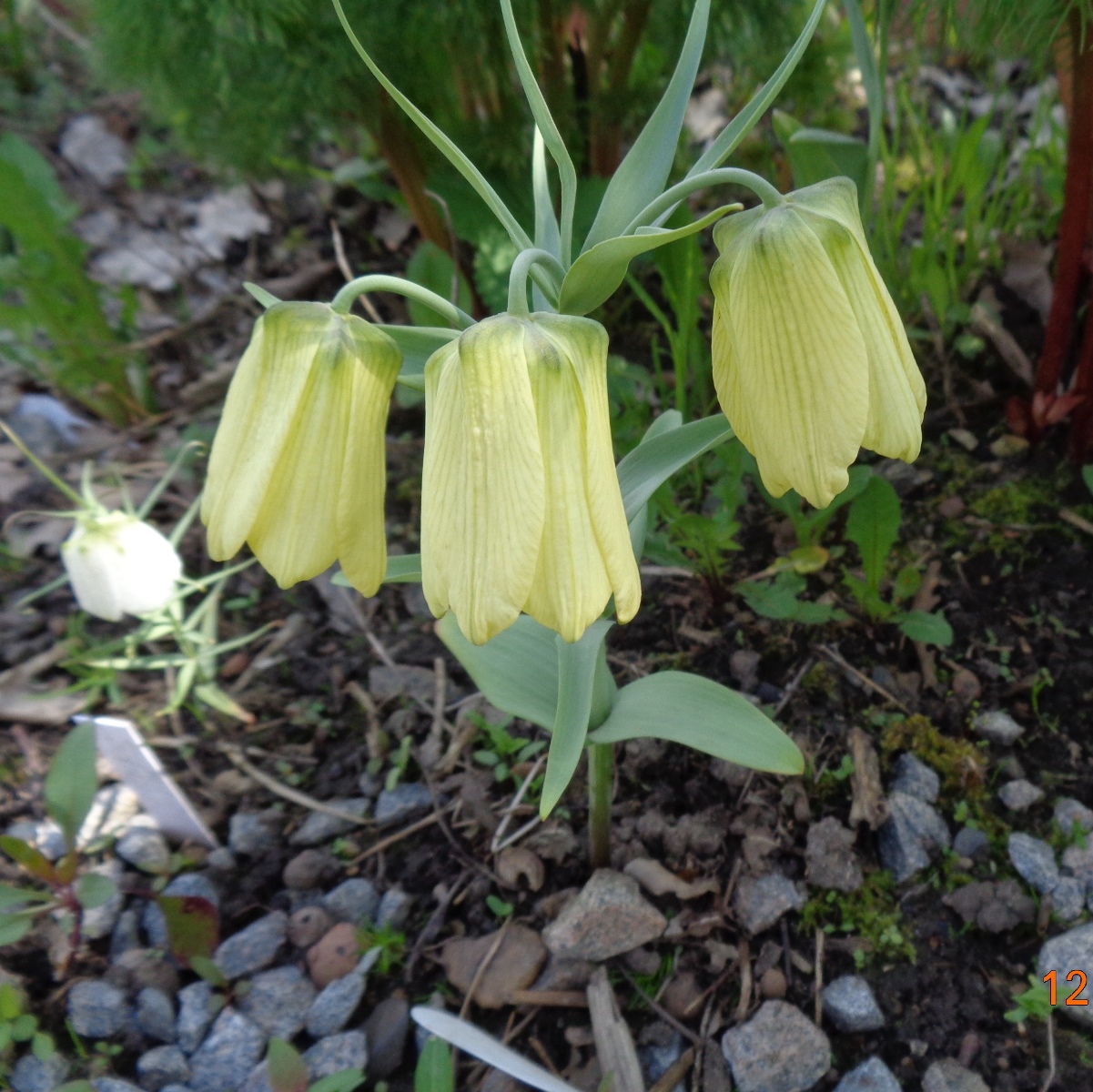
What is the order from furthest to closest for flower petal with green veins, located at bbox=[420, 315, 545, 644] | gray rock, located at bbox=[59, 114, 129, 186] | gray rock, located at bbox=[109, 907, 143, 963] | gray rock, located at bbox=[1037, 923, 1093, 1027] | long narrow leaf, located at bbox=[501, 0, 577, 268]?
gray rock, located at bbox=[59, 114, 129, 186], gray rock, located at bbox=[109, 907, 143, 963], gray rock, located at bbox=[1037, 923, 1093, 1027], long narrow leaf, located at bbox=[501, 0, 577, 268], flower petal with green veins, located at bbox=[420, 315, 545, 644]

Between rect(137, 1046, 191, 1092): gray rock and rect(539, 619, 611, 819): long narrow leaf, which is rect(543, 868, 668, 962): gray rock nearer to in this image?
rect(539, 619, 611, 819): long narrow leaf

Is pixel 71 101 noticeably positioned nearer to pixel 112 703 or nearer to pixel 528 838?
pixel 112 703

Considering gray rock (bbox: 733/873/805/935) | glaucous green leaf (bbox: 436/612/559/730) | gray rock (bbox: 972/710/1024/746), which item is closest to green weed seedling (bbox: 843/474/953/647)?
gray rock (bbox: 972/710/1024/746)

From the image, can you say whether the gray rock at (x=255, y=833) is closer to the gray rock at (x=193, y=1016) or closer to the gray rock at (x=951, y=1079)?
the gray rock at (x=193, y=1016)

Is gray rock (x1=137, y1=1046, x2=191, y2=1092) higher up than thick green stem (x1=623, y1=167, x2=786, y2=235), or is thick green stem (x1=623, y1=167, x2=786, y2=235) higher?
thick green stem (x1=623, y1=167, x2=786, y2=235)

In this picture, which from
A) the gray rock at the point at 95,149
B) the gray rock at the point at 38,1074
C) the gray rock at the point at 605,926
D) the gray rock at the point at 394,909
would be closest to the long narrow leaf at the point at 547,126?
the gray rock at the point at 605,926

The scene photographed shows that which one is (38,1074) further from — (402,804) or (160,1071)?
(402,804)

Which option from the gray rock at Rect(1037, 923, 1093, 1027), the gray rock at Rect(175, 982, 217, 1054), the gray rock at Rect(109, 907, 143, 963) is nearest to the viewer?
the gray rock at Rect(1037, 923, 1093, 1027)
